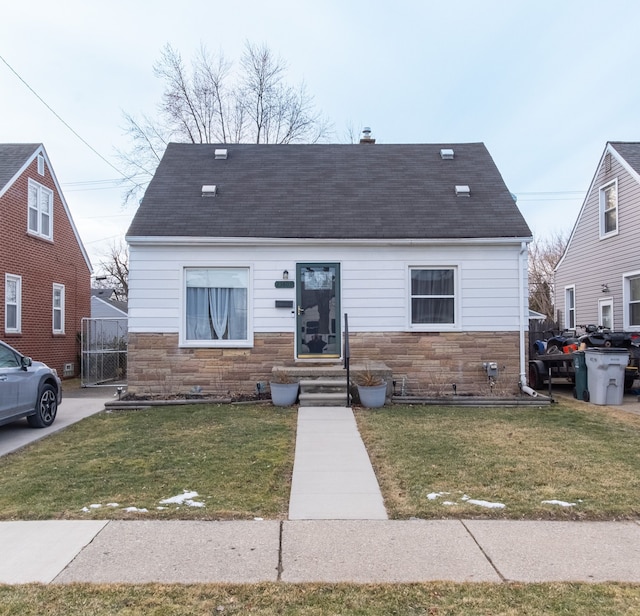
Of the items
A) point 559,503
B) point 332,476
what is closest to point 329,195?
point 332,476

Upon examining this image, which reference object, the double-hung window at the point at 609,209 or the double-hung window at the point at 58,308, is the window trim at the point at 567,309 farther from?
the double-hung window at the point at 58,308

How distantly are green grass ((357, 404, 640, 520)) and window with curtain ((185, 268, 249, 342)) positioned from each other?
139 inches

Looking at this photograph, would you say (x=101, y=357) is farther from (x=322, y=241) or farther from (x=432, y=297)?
(x=432, y=297)

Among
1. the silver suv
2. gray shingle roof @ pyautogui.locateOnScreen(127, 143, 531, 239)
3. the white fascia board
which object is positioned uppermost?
gray shingle roof @ pyautogui.locateOnScreen(127, 143, 531, 239)

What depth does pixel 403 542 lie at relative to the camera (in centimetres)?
361

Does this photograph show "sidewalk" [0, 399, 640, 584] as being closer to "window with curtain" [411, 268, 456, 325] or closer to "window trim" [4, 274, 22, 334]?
"window with curtain" [411, 268, 456, 325]

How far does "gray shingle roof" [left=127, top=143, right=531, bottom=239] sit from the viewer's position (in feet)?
34.3

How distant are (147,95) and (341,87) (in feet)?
30.8

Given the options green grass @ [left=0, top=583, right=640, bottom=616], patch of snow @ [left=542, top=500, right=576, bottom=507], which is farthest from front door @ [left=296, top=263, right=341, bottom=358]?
green grass @ [left=0, top=583, right=640, bottom=616]

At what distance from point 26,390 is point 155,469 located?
11.0 feet

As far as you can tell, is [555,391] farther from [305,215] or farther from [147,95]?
[147,95]

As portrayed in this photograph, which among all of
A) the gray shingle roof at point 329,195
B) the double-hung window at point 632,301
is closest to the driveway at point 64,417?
the gray shingle roof at point 329,195

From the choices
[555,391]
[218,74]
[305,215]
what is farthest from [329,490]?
[218,74]

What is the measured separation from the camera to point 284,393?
9.10 metres
